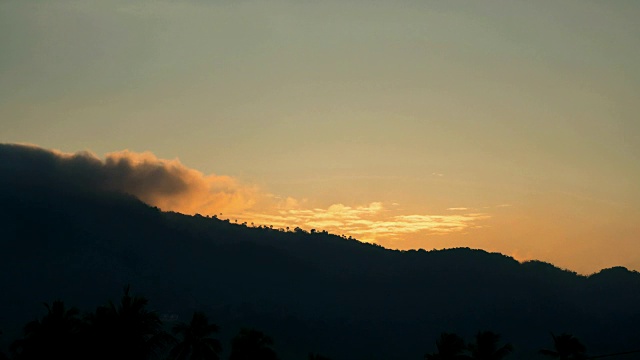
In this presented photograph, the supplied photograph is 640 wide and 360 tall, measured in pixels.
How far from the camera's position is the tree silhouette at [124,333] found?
82.5 m

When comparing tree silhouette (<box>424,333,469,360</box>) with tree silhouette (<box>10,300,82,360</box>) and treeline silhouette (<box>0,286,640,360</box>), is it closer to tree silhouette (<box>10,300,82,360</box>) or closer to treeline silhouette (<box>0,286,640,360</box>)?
treeline silhouette (<box>0,286,640,360</box>)

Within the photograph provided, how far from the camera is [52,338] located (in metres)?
87.3

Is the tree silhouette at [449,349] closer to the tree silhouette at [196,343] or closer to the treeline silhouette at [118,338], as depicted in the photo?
the treeline silhouette at [118,338]

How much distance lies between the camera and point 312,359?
10412 centimetres

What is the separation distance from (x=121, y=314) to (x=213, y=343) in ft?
41.5

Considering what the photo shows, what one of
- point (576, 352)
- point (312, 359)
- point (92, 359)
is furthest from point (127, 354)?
point (576, 352)

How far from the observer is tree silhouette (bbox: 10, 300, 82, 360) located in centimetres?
8575

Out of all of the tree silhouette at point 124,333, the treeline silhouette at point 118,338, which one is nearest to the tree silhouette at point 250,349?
the treeline silhouette at point 118,338

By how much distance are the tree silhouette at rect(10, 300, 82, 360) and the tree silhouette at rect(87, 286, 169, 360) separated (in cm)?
316

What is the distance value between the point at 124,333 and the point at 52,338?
30.8 ft

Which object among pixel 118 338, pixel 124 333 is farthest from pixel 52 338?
pixel 124 333

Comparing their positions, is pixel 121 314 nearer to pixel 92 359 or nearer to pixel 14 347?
pixel 92 359

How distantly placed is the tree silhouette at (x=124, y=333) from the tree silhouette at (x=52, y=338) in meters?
3.16

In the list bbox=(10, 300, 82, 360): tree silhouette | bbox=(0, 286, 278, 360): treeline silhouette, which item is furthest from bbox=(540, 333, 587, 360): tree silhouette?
bbox=(10, 300, 82, 360): tree silhouette
